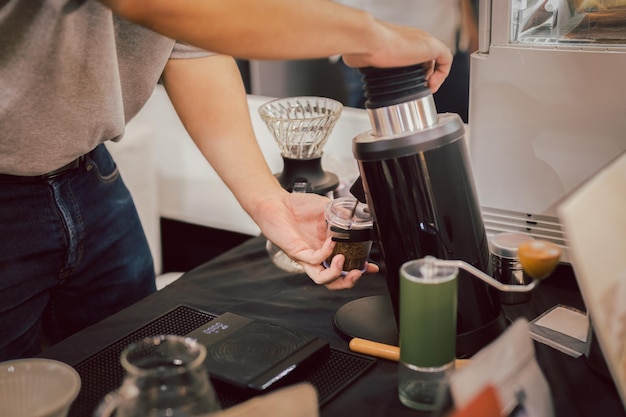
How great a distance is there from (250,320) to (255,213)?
0.22m

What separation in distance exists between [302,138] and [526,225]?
0.47 m

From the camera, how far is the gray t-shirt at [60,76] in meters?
1.01

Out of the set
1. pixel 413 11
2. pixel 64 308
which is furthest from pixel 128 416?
pixel 413 11

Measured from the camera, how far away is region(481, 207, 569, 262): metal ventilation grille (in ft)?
3.99

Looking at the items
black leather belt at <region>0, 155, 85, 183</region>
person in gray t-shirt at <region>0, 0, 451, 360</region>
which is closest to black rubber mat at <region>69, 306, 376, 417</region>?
person in gray t-shirt at <region>0, 0, 451, 360</region>

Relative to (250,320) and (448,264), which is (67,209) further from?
(448,264)

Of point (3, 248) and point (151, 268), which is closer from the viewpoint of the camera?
point (3, 248)

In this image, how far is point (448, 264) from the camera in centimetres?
80

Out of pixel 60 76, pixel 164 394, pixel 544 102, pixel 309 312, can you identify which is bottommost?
pixel 309 312

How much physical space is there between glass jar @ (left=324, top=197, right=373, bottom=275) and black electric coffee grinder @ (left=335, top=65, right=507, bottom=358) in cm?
6

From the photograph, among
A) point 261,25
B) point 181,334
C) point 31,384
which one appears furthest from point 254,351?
point 261,25

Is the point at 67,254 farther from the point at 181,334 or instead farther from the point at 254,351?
the point at 254,351

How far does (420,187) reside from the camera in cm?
89

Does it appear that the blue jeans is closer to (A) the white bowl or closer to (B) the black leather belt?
(B) the black leather belt
